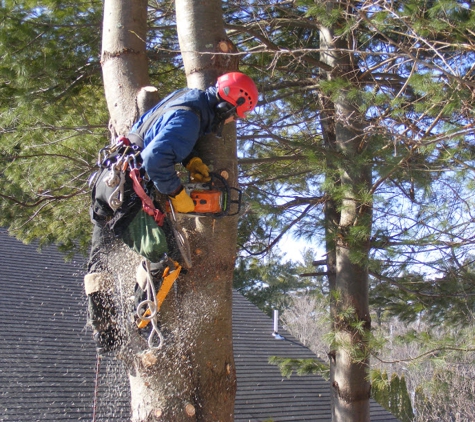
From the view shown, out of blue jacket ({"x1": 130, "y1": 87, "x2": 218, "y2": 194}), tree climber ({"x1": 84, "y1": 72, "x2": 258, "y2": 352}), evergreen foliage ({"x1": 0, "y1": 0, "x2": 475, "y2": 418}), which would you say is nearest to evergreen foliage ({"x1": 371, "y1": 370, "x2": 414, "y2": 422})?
evergreen foliage ({"x1": 0, "y1": 0, "x2": 475, "y2": 418})

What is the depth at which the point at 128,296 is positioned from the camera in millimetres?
3488

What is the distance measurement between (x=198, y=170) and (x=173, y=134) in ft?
1.10

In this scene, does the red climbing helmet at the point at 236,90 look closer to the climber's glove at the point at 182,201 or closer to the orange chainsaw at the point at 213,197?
the orange chainsaw at the point at 213,197

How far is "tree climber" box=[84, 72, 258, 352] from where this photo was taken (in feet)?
10.3

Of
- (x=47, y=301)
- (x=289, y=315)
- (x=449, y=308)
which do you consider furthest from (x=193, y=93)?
(x=289, y=315)

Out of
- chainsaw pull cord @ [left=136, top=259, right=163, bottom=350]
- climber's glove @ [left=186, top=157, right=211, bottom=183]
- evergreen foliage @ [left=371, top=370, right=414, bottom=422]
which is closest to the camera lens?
chainsaw pull cord @ [left=136, top=259, right=163, bottom=350]

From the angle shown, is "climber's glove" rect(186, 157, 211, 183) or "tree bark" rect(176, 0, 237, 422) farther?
"climber's glove" rect(186, 157, 211, 183)

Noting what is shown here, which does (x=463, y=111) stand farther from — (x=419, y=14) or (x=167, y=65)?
(x=167, y=65)

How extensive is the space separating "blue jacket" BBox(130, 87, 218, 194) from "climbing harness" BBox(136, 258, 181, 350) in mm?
449

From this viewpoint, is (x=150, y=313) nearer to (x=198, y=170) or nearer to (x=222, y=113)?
(x=198, y=170)

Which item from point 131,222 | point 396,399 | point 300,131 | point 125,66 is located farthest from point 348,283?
point 396,399

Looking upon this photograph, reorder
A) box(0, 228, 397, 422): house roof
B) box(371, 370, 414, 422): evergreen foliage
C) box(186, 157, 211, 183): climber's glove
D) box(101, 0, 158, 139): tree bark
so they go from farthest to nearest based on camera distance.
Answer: box(371, 370, 414, 422): evergreen foliage → box(0, 228, 397, 422): house roof → box(101, 0, 158, 139): tree bark → box(186, 157, 211, 183): climber's glove

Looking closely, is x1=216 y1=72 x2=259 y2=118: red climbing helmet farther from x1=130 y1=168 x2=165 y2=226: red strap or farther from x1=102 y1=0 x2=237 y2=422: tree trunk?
x1=130 y1=168 x2=165 y2=226: red strap

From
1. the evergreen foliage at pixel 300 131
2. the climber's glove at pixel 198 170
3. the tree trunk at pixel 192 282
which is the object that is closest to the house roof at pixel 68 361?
the evergreen foliage at pixel 300 131
